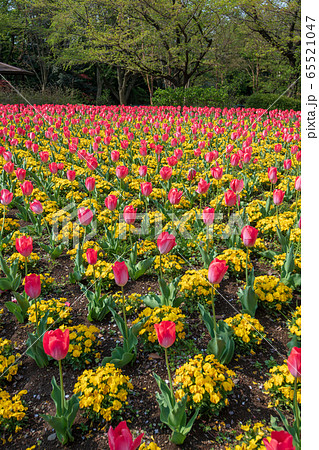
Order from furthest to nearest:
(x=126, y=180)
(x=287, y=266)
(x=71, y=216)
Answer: (x=126, y=180) < (x=71, y=216) < (x=287, y=266)

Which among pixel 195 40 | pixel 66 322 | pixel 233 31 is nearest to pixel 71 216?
pixel 66 322

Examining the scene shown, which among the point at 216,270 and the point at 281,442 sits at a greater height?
the point at 216,270

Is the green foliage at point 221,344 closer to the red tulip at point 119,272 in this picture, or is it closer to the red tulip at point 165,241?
the red tulip at point 165,241

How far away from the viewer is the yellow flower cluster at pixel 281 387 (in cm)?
210

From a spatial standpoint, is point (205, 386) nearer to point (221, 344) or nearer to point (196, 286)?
point (221, 344)

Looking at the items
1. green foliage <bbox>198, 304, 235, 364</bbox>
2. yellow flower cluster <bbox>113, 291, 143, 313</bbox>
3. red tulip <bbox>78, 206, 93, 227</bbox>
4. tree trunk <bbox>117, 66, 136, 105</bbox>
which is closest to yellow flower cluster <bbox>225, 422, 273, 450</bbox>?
green foliage <bbox>198, 304, 235, 364</bbox>

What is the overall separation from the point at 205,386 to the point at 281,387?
45cm

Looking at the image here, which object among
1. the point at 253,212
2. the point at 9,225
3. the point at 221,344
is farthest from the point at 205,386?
the point at 9,225

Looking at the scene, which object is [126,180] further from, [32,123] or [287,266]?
[32,123]

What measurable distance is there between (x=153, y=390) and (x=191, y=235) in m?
1.99

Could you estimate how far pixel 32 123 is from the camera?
34.3ft

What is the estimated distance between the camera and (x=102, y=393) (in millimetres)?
2105

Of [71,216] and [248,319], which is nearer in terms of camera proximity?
[248,319]

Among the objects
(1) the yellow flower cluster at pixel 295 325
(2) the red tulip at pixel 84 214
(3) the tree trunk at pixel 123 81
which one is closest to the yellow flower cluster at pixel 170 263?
(2) the red tulip at pixel 84 214
